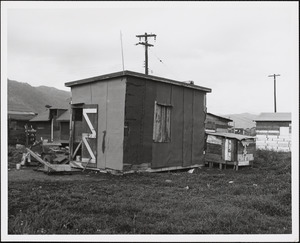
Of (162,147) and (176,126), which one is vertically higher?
(176,126)

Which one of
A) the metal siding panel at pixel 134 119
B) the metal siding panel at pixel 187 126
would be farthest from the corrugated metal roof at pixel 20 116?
the metal siding panel at pixel 134 119

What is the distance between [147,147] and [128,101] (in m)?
1.84

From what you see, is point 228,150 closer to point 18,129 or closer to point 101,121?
point 101,121

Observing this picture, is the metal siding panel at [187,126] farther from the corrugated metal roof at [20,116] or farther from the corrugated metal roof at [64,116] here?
the corrugated metal roof at [20,116]

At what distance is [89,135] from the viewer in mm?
11633

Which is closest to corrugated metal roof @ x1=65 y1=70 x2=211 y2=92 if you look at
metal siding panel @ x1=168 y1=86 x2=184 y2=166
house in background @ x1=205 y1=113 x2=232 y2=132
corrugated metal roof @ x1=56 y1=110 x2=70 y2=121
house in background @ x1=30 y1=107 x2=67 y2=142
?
metal siding panel @ x1=168 y1=86 x2=184 y2=166

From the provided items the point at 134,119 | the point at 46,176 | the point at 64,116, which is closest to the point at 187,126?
the point at 134,119

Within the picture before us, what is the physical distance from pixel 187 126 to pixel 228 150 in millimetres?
2041

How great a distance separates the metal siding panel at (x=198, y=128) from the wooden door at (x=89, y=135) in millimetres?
4287

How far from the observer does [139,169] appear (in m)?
11.0

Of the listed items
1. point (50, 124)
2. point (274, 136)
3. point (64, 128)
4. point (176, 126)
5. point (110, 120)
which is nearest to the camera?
point (110, 120)

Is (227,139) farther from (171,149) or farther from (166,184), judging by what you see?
(166,184)

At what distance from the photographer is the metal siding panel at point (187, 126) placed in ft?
42.2

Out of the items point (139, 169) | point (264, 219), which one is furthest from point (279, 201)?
point (139, 169)
